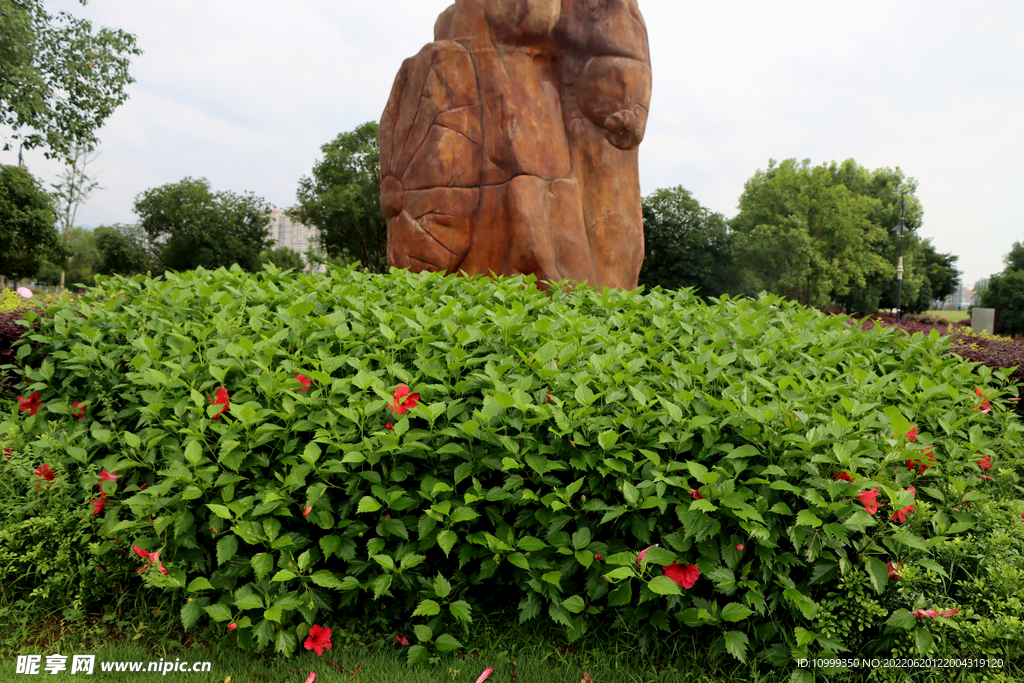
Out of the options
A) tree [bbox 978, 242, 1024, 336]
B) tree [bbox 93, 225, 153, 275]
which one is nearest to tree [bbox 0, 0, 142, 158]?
tree [bbox 93, 225, 153, 275]

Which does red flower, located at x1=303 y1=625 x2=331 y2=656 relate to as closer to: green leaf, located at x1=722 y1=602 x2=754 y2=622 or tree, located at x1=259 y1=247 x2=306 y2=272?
green leaf, located at x1=722 y1=602 x2=754 y2=622

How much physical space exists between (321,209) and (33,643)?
27.2m

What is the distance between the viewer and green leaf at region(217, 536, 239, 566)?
237cm

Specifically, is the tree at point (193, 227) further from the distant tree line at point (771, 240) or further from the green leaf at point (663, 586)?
the green leaf at point (663, 586)

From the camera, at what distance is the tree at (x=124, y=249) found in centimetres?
3234

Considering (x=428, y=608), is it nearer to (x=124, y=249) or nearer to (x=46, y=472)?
(x=46, y=472)

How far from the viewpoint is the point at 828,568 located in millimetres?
2232

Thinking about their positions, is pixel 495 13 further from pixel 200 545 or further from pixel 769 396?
pixel 200 545

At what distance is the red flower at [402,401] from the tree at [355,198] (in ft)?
84.3

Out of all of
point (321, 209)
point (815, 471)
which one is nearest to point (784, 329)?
point (815, 471)

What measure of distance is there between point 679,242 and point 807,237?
550cm

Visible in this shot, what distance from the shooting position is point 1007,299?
27.5 meters

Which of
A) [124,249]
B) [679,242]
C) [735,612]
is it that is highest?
[679,242]

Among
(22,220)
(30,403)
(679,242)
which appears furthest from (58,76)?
(679,242)
